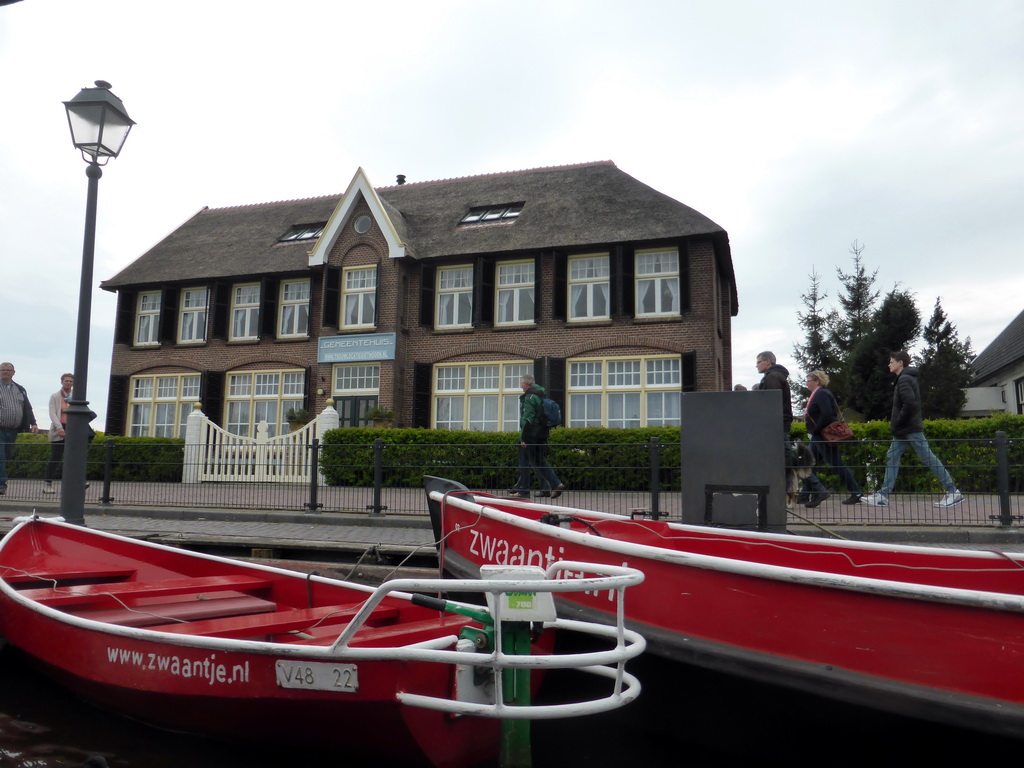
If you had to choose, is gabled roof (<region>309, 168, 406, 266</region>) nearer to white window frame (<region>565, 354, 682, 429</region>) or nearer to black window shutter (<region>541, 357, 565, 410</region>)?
black window shutter (<region>541, 357, 565, 410</region>)

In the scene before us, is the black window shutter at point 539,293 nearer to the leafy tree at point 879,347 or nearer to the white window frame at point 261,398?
the white window frame at point 261,398

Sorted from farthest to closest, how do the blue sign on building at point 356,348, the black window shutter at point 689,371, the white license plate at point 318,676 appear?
the blue sign on building at point 356,348 → the black window shutter at point 689,371 → the white license plate at point 318,676

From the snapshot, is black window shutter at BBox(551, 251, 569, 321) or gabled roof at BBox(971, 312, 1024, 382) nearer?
black window shutter at BBox(551, 251, 569, 321)

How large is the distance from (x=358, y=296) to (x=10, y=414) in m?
11.5

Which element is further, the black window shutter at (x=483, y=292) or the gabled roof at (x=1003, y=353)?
the gabled roof at (x=1003, y=353)

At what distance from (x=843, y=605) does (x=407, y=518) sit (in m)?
6.77

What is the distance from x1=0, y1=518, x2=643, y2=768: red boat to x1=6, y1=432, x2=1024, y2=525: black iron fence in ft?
11.5

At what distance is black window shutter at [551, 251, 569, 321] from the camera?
802 inches

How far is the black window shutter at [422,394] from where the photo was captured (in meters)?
21.1

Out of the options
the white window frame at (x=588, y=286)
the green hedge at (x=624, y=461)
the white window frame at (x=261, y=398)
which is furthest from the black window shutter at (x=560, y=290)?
the green hedge at (x=624, y=461)

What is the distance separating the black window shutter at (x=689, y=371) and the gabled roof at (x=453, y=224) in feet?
10.3

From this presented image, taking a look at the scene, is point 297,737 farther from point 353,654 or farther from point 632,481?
point 632,481

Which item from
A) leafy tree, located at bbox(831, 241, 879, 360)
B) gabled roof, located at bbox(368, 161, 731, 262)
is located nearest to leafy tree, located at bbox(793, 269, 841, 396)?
leafy tree, located at bbox(831, 241, 879, 360)

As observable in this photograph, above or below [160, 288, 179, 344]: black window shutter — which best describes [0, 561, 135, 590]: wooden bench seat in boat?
below
